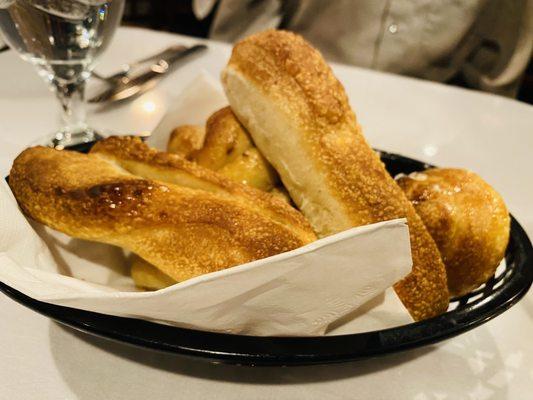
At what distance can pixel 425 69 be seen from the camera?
68.8 inches

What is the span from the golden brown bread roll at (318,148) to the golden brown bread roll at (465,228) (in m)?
0.03

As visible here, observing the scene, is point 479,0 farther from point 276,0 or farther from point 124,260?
point 124,260

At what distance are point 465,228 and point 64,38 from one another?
1.91 feet

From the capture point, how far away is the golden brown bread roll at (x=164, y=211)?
1.41 ft

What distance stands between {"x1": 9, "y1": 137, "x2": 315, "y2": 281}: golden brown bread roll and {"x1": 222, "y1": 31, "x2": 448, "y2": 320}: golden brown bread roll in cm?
5

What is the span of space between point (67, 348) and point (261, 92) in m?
0.31

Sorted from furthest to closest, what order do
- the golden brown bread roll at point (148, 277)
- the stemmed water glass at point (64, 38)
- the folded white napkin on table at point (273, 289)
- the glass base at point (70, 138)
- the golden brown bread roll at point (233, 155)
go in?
the glass base at point (70, 138) → the stemmed water glass at point (64, 38) → the golden brown bread roll at point (233, 155) → the golden brown bread roll at point (148, 277) → the folded white napkin on table at point (273, 289)

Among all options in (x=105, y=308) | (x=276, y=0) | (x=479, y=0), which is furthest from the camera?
(x=276, y=0)

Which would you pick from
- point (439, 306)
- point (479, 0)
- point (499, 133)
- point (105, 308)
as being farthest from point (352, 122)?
point (479, 0)

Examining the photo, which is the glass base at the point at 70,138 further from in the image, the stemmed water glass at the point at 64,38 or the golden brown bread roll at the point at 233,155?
the golden brown bread roll at the point at 233,155

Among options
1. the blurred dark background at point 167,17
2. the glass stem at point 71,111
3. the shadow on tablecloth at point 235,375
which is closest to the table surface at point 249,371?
the shadow on tablecloth at point 235,375

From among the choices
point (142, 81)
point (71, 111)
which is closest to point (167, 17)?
point (142, 81)

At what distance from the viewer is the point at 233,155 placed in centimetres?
61

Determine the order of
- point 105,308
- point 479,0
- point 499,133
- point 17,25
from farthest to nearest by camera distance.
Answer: point 479,0
point 499,133
point 17,25
point 105,308
